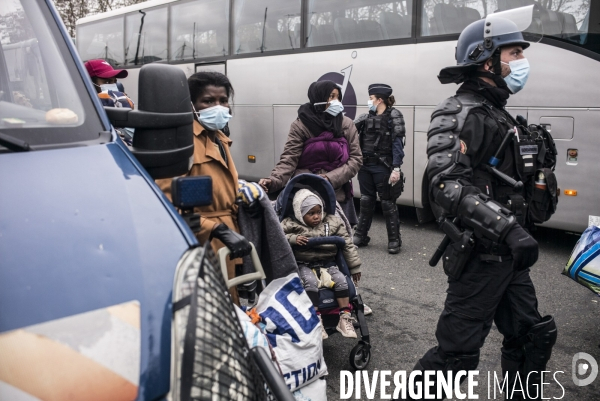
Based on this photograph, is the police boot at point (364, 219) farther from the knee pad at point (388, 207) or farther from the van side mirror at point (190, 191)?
the van side mirror at point (190, 191)

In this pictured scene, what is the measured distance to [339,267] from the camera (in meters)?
4.05

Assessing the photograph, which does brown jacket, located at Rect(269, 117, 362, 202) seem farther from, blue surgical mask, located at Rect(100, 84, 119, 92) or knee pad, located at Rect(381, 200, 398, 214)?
blue surgical mask, located at Rect(100, 84, 119, 92)

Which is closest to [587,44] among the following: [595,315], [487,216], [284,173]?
[595,315]

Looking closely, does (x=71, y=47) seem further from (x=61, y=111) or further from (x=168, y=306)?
(x=168, y=306)

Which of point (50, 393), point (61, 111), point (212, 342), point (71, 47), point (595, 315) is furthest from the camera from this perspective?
point (595, 315)

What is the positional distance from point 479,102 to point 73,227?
218 centimetres

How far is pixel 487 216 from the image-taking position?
2.59m

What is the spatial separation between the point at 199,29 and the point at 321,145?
6.55 meters

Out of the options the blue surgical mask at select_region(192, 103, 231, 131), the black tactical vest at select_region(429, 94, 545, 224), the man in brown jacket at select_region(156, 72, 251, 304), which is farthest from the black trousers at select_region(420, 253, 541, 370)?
the blue surgical mask at select_region(192, 103, 231, 131)

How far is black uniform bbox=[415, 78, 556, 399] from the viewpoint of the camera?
2.78m

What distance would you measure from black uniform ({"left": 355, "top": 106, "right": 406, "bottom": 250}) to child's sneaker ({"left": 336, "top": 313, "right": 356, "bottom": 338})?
9.91 ft

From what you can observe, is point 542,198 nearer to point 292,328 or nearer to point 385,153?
point 292,328

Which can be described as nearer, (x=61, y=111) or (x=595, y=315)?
(x=61, y=111)

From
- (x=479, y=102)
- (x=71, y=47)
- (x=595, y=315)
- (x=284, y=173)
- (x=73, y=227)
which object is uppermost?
(x=71, y=47)
